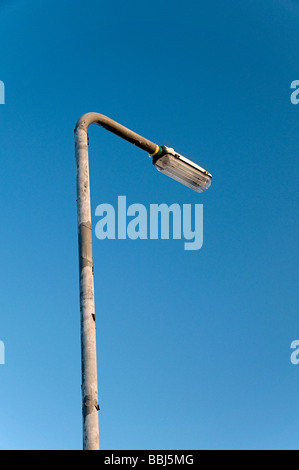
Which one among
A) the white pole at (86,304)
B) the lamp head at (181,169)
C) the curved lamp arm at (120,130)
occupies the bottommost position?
the white pole at (86,304)

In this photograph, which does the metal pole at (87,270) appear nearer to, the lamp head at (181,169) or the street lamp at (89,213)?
the street lamp at (89,213)

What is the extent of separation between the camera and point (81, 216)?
548 centimetres

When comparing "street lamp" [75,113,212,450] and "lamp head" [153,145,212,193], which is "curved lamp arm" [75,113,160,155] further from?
"lamp head" [153,145,212,193]

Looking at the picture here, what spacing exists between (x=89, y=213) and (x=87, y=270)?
→ 0.58 meters

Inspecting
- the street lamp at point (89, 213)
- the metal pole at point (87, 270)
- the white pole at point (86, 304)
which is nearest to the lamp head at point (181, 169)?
the street lamp at point (89, 213)

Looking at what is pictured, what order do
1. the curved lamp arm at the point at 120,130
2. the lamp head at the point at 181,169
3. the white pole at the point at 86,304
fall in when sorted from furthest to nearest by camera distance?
the lamp head at the point at 181,169, the curved lamp arm at the point at 120,130, the white pole at the point at 86,304

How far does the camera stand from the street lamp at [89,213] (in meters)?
4.71

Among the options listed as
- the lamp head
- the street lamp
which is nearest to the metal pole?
the street lamp

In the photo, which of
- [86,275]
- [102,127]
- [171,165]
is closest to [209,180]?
[171,165]

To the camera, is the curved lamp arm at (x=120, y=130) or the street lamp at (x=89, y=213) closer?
the street lamp at (x=89, y=213)

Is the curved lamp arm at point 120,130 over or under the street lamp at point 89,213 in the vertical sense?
over

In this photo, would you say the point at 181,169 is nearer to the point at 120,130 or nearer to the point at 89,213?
the point at 120,130

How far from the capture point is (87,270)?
5.28 metres
